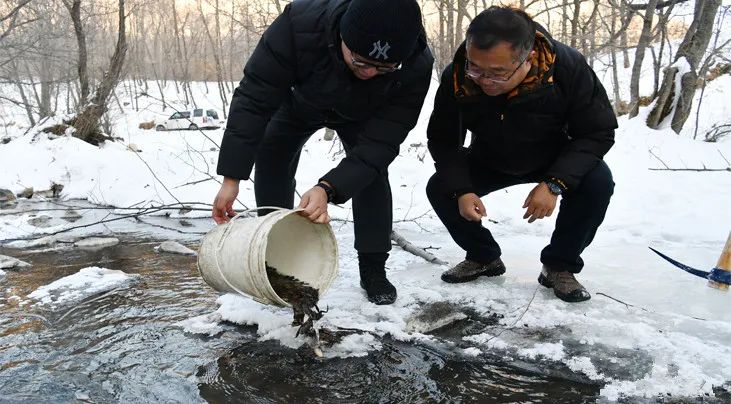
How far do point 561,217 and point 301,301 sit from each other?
1275mm

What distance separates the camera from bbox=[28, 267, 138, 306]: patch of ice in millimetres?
2936

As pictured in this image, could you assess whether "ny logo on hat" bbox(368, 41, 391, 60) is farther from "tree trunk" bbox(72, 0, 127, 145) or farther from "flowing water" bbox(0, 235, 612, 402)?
"tree trunk" bbox(72, 0, 127, 145)

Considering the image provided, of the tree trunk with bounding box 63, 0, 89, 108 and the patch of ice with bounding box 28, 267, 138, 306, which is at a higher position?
the tree trunk with bounding box 63, 0, 89, 108

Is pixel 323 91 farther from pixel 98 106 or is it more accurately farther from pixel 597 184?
pixel 98 106

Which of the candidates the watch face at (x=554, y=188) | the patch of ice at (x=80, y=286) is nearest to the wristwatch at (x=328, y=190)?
the watch face at (x=554, y=188)

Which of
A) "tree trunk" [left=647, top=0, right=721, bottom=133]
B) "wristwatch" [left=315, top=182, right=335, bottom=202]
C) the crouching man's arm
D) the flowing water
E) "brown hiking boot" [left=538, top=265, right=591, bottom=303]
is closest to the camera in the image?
the flowing water

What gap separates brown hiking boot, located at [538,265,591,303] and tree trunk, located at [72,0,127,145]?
31.8 feet

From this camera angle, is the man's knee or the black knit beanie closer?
the black knit beanie

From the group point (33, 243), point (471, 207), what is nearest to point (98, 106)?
point (33, 243)

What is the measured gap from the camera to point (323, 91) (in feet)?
7.95

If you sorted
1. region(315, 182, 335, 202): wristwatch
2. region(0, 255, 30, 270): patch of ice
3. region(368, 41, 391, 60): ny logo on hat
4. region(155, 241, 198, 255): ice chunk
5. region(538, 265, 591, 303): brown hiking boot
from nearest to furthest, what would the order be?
region(368, 41, 391, 60): ny logo on hat → region(315, 182, 335, 202): wristwatch → region(538, 265, 591, 303): brown hiking boot → region(0, 255, 30, 270): patch of ice → region(155, 241, 198, 255): ice chunk

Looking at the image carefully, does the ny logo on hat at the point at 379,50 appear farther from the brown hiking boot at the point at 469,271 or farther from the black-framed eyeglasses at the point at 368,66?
the brown hiking boot at the point at 469,271

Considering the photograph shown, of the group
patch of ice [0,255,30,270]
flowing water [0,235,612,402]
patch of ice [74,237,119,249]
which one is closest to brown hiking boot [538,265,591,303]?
flowing water [0,235,612,402]

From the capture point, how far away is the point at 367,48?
2045 mm
